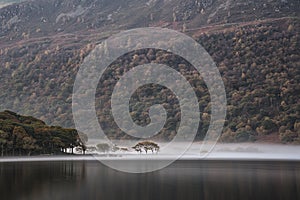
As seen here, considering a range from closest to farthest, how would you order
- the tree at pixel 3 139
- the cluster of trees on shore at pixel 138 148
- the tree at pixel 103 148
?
1. the tree at pixel 3 139
2. the cluster of trees on shore at pixel 138 148
3. the tree at pixel 103 148

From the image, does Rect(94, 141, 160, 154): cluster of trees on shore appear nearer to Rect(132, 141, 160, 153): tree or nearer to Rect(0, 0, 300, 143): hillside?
Rect(132, 141, 160, 153): tree

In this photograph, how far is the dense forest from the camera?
3401 inches

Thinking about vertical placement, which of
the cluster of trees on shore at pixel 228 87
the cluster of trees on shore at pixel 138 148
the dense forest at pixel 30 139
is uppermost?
the cluster of trees on shore at pixel 228 87

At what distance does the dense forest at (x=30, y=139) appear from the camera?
86.4 meters

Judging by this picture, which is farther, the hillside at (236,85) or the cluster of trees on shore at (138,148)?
the hillside at (236,85)

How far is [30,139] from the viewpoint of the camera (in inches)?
3455

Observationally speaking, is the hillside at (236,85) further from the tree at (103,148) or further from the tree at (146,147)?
the tree at (103,148)

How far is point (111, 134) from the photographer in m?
151

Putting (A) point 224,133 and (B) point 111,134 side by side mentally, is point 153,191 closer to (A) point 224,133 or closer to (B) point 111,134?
(A) point 224,133

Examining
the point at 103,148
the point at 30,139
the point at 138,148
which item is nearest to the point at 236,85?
the point at 138,148

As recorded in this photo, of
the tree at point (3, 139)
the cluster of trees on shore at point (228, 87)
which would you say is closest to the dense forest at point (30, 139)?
the tree at point (3, 139)

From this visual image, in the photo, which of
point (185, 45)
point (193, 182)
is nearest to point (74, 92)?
point (185, 45)

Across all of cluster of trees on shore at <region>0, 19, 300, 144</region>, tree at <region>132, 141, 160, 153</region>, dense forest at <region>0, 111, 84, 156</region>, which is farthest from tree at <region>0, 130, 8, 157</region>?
cluster of trees on shore at <region>0, 19, 300, 144</region>

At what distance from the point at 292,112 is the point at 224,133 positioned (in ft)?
76.0
